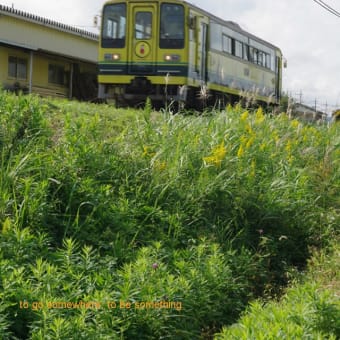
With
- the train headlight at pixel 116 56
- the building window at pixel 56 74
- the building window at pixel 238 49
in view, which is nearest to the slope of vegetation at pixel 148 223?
the train headlight at pixel 116 56

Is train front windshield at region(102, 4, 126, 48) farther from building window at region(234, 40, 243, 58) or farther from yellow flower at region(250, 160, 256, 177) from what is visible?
yellow flower at region(250, 160, 256, 177)

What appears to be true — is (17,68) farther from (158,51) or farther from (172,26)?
(172,26)

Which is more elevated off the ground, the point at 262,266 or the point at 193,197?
the point at 193,197

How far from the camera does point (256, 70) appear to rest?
19672 millimetres

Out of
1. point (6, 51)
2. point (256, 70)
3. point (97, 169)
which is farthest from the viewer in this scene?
point (6, 51)

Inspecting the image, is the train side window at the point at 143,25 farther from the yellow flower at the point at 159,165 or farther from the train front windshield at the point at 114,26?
the yellow flower at the point at 159,165

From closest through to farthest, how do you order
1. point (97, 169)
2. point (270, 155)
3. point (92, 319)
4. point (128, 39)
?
point (92, 319) < point (97, 169) < point (270, 155) < point (128, 39)

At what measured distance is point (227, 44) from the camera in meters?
17.2

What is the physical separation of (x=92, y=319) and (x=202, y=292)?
92 cm

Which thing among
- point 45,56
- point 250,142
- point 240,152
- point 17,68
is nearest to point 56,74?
point 45,56

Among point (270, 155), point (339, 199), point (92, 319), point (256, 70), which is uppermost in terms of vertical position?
point (256, 70)

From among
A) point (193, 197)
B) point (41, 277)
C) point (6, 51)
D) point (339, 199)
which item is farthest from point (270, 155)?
point (6, 51)

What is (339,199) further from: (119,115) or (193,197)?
(119,115)

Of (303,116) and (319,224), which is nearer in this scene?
(319,224)
